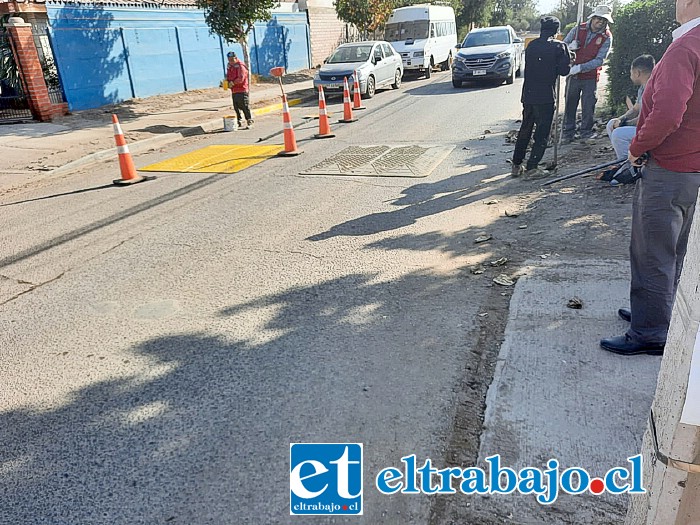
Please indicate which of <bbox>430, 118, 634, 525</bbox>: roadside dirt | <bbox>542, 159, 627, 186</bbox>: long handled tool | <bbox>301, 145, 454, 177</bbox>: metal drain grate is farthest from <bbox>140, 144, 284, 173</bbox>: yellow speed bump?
<bbox>542, 159, 627, 186</bbox>: long handled tool

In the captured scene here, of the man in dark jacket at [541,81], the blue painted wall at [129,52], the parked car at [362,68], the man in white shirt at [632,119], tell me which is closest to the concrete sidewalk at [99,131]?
the blue painted wall at [129,52]

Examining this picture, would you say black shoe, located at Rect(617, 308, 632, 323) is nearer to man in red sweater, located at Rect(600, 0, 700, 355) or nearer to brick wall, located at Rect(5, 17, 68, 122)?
man in red sweater, located at Rect(600, 0, 700, 355)

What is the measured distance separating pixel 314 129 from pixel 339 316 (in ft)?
32.0

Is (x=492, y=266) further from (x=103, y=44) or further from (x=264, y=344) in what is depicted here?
(x=103, y=44)

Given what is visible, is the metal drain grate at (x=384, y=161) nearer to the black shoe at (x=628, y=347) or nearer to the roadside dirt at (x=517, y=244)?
the roadside dirt at (x=517, y=244)

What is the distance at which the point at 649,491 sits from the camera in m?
1.84

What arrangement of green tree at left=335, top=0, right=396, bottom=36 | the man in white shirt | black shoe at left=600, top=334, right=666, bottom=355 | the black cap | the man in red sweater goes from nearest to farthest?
the man in red sweater, black shoe at left=600, top=334, right=666, bottom=355, the man in white shirt, the black cap, green tree at left=335, top=0, right=396, bottom=36

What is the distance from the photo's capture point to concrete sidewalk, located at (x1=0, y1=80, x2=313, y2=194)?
10.5 metres

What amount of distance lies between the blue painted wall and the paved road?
9566mm

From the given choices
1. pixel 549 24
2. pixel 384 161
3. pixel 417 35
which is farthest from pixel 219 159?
pixel 417 35

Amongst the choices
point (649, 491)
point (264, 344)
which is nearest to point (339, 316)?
point (264, 344)

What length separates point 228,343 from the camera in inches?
156

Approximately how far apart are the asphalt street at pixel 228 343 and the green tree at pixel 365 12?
22.2 metres

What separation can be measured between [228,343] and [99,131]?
453 inches
